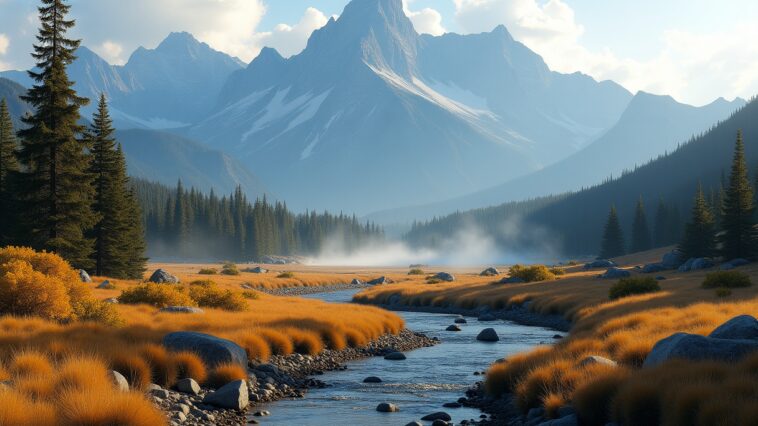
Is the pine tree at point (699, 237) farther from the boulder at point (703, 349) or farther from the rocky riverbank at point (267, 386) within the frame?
the boulder at point (703, 349)

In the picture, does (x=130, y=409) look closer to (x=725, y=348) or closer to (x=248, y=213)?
(x=725, y=348)

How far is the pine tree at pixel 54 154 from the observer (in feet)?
134

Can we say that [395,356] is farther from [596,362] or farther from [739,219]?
[739,219]

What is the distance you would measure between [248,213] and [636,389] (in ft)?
557

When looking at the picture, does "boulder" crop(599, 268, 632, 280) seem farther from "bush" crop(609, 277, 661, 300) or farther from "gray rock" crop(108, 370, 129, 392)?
"gray rock" crop(108, 370, 129, 392)

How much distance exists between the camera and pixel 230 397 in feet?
57.9

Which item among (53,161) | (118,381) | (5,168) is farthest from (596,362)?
(5,168)

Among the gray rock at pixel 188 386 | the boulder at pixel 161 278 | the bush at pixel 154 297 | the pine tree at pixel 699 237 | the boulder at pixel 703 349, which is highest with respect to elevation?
the pine tree at pixel 699 237

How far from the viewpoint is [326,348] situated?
2870 centimetres

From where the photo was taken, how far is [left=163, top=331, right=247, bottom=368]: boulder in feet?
65.8

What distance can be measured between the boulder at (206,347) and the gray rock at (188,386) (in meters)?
1.69

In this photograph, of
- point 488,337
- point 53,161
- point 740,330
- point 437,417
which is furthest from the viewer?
point 53,161

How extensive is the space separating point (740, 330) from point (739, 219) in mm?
59126

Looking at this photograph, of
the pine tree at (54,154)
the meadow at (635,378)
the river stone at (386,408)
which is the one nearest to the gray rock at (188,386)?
the river stone at (386,408)
